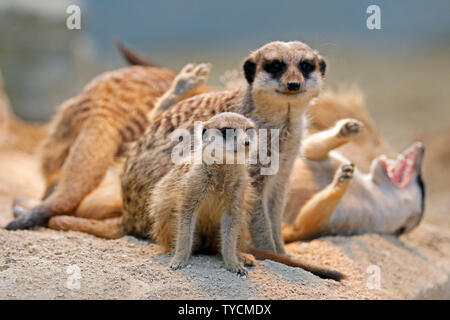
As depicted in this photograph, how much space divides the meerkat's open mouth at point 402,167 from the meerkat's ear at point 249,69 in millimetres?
1681

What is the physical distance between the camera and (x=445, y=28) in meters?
15.5

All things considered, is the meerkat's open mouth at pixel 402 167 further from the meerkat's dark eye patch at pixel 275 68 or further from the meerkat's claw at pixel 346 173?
the meerkat's dark eye patch at pixel 275 68

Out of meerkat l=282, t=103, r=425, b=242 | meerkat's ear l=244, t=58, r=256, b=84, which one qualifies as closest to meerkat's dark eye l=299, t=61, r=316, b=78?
meerkat's ear l=244, t=58, r=256, b=84

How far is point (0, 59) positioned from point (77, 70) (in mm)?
1260

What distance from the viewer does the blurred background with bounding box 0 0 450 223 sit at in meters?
8.67

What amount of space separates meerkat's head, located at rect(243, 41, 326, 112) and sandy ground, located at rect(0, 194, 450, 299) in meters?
0.82

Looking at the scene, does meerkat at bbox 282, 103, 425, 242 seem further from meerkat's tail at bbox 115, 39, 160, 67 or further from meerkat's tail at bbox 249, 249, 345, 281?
meerkat's tail at bbox 115, 39, 160, 67

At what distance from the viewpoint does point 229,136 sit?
2248 mm

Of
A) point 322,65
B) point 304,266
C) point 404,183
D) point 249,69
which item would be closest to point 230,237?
point 304,266

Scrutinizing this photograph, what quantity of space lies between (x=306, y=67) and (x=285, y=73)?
0.50 ft

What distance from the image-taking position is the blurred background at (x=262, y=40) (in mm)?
8672

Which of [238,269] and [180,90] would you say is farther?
[180,90]

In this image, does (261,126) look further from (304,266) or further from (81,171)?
(81,171)
